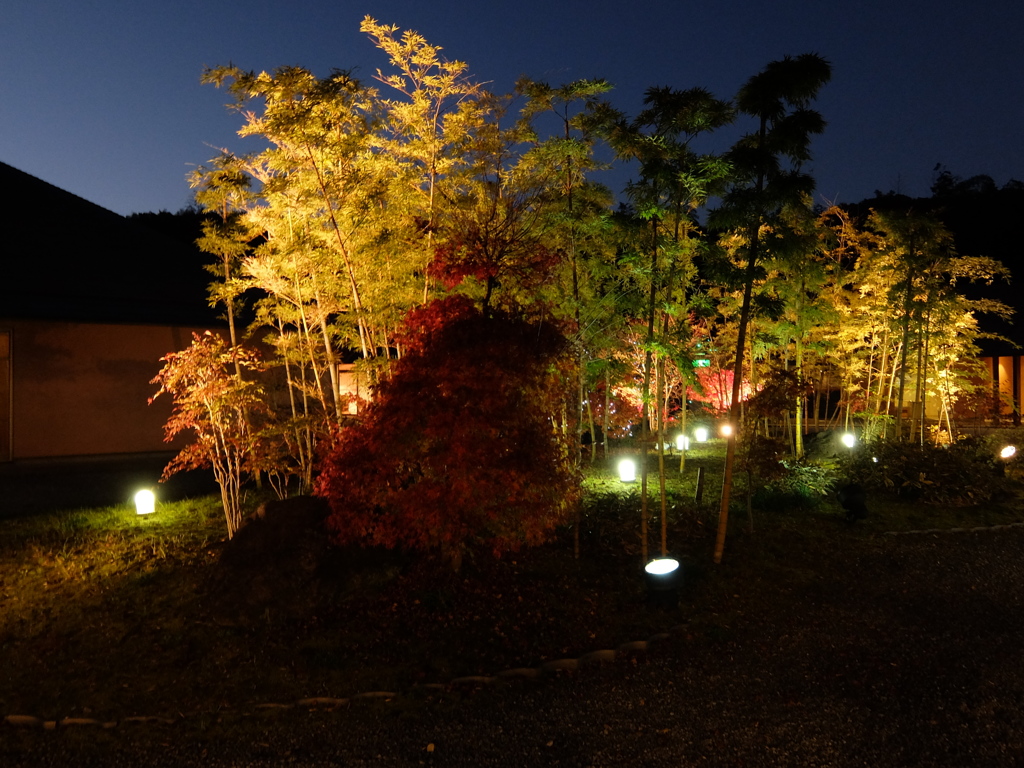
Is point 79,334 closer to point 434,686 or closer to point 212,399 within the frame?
point 212,399

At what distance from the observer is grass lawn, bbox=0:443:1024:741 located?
12.5 ft

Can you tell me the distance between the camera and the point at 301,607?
4.64 metres

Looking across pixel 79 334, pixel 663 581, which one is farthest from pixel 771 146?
pixel 79 334

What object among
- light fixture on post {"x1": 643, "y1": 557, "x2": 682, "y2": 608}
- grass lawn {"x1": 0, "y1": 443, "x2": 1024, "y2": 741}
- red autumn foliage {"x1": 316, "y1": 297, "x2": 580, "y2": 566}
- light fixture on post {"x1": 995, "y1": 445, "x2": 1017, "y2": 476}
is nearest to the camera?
grass lawn {"x1": 0, "y1": 443, "x2": 1024, "y2": 741}

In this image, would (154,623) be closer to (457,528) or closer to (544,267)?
(457,528)

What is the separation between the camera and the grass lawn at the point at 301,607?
3.82 metres

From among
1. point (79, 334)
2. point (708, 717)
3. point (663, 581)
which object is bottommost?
point (708, 717)

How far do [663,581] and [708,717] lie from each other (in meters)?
1.38

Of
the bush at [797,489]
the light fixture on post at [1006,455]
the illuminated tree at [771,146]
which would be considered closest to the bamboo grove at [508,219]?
the illuminated tree at [771,146]

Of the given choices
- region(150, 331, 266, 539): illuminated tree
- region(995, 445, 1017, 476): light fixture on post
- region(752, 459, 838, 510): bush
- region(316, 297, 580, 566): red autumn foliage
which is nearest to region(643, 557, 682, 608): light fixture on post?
region(316, 297, 580, 566): red autumn foliage

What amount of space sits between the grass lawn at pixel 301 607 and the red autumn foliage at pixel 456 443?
0.45 metres

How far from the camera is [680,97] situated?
5043mm

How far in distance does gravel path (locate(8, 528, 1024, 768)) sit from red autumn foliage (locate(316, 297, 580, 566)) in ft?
3.69

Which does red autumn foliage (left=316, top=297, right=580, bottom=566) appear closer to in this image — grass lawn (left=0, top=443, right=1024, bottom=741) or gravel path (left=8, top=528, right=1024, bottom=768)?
grass lawn (left=0, top=443, right=1024, bottom=741)
